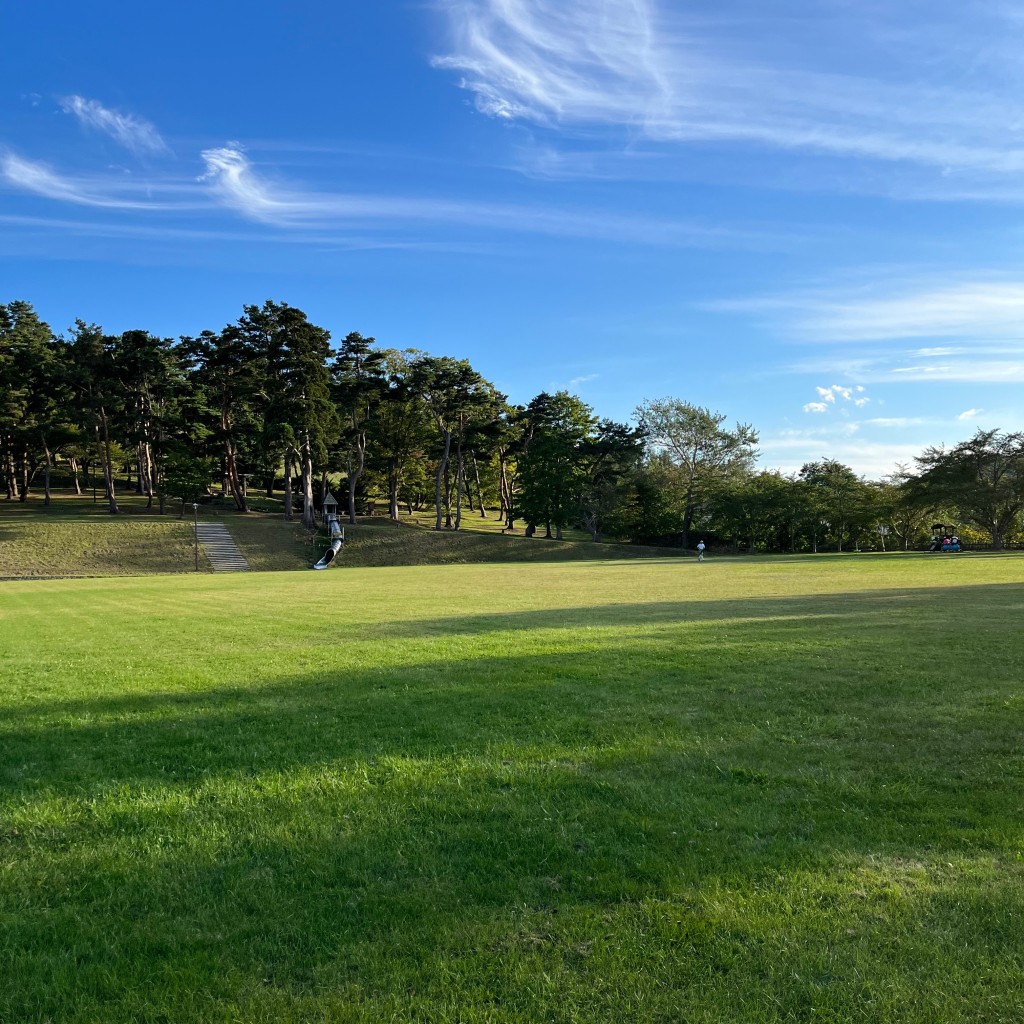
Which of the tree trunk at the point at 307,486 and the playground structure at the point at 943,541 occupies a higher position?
the tree trunk at the point at 307,486

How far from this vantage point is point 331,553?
5091 cm

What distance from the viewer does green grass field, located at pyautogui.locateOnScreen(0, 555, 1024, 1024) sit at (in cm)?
273

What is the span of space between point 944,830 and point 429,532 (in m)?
56.6

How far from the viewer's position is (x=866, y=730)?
19.6ft

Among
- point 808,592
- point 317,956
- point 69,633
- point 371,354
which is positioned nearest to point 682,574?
point 808,592

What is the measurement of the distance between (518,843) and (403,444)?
63672 mm

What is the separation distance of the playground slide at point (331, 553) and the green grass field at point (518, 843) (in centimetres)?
3983

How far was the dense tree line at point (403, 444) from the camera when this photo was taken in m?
53.6

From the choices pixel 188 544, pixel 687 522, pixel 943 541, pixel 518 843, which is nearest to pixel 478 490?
pixel 687 522

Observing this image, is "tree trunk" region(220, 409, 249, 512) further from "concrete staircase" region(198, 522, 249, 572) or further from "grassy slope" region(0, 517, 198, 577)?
"grassy slope" region(0, 517, 198, 577)

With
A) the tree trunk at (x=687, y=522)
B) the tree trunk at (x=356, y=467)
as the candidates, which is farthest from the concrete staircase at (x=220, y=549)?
the tree trunk at (x=687, y=522)

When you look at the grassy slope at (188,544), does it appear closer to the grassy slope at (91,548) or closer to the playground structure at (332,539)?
the grassy slope at (91,548)

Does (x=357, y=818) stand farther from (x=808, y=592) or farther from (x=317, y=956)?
(x=808, y=592)

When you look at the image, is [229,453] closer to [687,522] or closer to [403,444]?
[403,444]
